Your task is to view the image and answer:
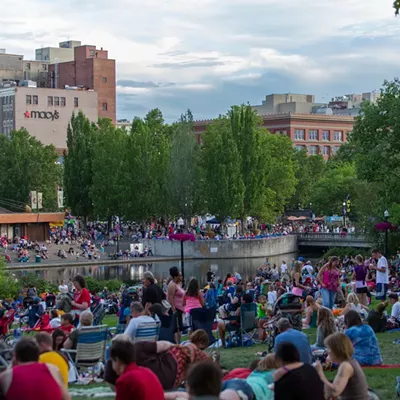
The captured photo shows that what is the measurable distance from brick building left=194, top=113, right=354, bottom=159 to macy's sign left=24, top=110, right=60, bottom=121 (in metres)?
21.4

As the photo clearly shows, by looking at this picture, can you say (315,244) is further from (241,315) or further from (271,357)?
(271,357)

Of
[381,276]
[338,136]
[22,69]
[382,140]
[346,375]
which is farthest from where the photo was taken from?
[22,69]

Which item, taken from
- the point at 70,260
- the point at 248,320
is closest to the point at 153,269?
the point at 70,260

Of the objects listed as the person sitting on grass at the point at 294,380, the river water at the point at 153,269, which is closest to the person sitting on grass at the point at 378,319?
the person sitting on grass at the point at 294,380

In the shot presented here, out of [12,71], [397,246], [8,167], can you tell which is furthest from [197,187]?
[12,71]

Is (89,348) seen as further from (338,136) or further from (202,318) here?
(338,136)

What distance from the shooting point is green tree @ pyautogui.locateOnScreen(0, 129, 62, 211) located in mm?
93562

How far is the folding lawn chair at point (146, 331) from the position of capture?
12.9 m

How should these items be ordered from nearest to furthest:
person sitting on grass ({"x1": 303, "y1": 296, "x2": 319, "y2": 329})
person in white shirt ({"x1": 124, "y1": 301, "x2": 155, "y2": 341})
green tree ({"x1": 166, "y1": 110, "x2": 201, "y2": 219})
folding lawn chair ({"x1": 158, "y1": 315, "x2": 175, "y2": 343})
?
1. person in white shirt ({"x1": 124, "y1": 301, "x2": 155, "y2": 341})
2. folding lawn chair ({"x1": 158, "y1": 315, "x2": 175, "y2": 343})
3. person sitting on grass ({"x1": 303, "y1": 296, "x2": 319, "y2": 329})
4. green tree ({"x1": 166, "y1": 110, "x2": 201, "y2": 219})

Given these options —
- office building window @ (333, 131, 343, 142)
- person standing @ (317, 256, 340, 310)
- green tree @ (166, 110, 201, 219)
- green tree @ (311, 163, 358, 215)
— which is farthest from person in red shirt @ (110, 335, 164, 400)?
office building window @ (333, 131, 343, 142)

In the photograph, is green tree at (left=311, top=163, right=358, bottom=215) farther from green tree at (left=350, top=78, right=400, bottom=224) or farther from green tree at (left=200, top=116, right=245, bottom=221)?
green tree at (left=350, top=78, right=400, bottom=224)

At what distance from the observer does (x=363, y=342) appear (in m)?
13.1

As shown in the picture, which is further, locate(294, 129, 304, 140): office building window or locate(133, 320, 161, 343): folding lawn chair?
locate(294, 129, 304, 140): office building window

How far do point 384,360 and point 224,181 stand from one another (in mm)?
65800
